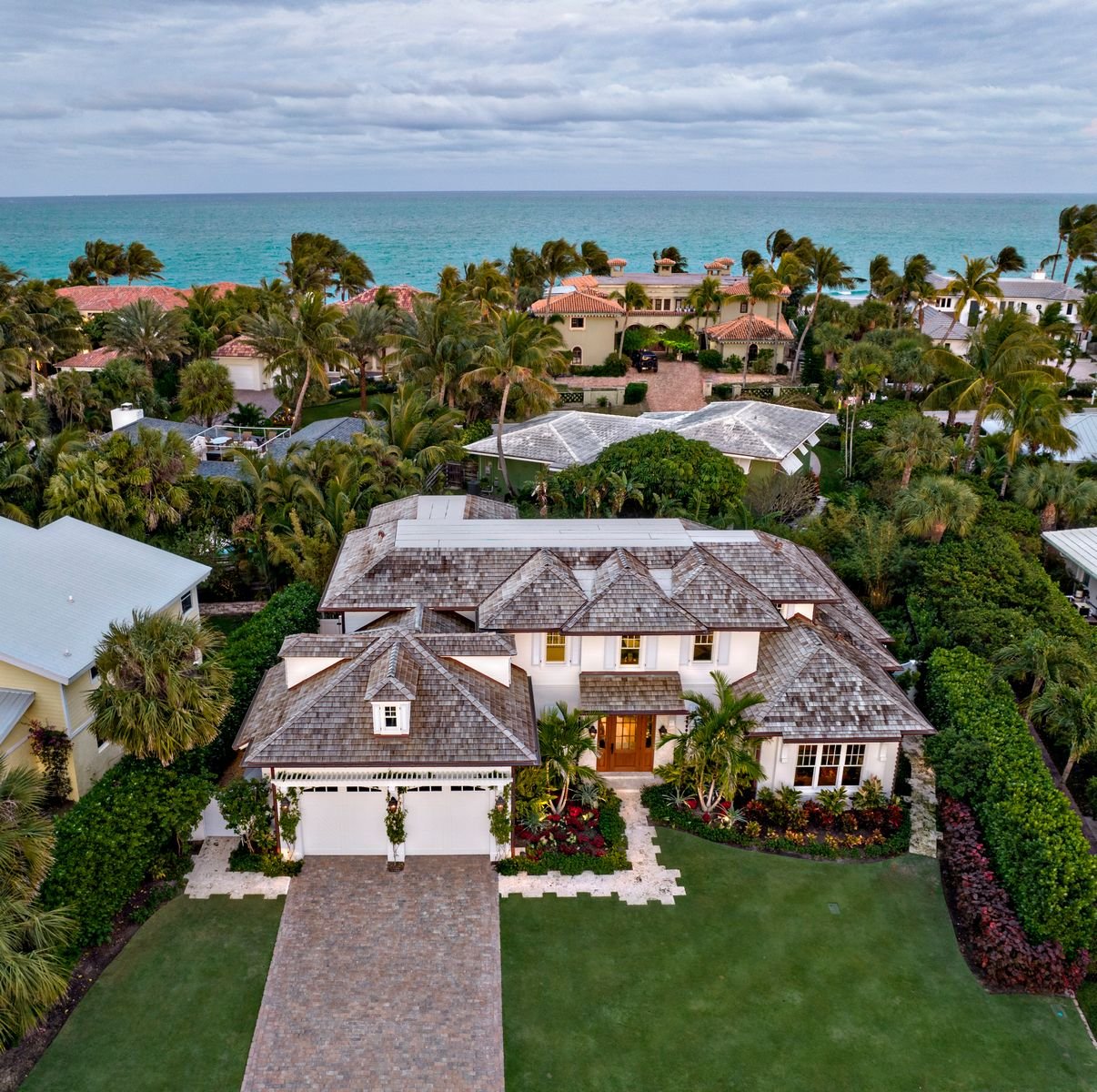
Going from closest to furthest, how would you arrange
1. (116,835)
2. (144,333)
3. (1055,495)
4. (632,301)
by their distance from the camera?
(116,835), (1055,495), (144,333), (632,301)

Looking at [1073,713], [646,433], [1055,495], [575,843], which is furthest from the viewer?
[646,433]

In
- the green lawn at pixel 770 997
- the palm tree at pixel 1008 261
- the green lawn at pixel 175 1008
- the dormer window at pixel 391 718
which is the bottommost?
the green lawn at pixel 770 997

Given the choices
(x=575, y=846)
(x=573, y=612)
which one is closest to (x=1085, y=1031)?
(x=575, y=846)

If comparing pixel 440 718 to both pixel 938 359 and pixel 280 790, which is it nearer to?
pixel 280 790

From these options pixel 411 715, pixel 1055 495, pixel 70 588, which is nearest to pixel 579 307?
pixel 1055 495

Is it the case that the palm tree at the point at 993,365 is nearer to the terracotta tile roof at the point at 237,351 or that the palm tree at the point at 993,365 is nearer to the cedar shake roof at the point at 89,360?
the terracotta tile roof at the point at 237,351

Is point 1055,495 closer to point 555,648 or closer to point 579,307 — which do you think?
point 555,648

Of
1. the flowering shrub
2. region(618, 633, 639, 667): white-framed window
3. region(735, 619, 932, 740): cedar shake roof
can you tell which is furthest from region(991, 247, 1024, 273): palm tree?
the flowering shrub

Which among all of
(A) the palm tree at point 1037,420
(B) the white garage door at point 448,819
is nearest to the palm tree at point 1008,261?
(A) the palm tree at point 1037,420
